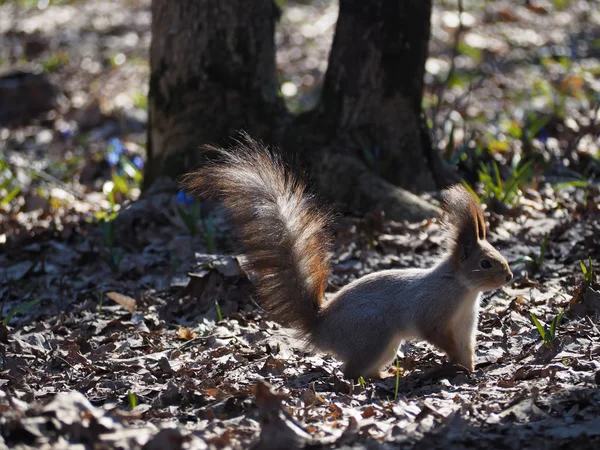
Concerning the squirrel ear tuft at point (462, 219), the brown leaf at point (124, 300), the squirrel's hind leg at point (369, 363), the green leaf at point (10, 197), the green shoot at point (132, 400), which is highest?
the squirrel ear tuft at point (462, 219)

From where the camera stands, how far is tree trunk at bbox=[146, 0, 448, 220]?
250 inches

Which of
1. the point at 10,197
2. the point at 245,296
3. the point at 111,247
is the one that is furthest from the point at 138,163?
the point at 245,296

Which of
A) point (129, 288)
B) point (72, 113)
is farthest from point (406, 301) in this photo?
point (72, 113)

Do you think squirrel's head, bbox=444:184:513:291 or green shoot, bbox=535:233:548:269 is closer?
squirrel's head, bbox=444:184:513:291

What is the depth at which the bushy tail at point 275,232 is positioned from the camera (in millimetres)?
4160

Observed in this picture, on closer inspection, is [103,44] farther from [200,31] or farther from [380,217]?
[380,217]

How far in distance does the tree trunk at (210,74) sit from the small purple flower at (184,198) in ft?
1.01

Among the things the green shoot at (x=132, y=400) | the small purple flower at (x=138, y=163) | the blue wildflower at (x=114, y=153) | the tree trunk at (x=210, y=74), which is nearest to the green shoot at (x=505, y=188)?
the tree trunk at (x=210, y=74)

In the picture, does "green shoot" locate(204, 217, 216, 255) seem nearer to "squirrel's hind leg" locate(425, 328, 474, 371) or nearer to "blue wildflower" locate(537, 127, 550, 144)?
"squirrel's hind leg" locate(425, 328, 474, 371)

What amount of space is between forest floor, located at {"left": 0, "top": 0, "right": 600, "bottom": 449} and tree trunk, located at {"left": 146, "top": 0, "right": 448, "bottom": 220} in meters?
0.33

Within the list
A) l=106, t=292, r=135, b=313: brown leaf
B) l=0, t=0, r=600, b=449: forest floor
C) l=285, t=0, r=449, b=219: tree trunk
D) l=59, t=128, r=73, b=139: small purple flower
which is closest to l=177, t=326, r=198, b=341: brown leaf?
l=0, t=0, r=600, b=449: forest floor

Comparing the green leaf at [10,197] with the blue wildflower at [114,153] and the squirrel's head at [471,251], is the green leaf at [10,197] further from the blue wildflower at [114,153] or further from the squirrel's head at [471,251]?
the squirrel's head at [471,251]

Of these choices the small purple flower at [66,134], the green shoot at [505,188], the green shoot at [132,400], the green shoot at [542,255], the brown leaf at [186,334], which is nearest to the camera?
the green shoot at [132,400]

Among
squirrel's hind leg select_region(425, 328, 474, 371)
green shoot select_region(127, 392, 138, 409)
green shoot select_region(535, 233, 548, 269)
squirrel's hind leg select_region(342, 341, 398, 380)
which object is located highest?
green shoot select_region(535, 233, 548, 269)
